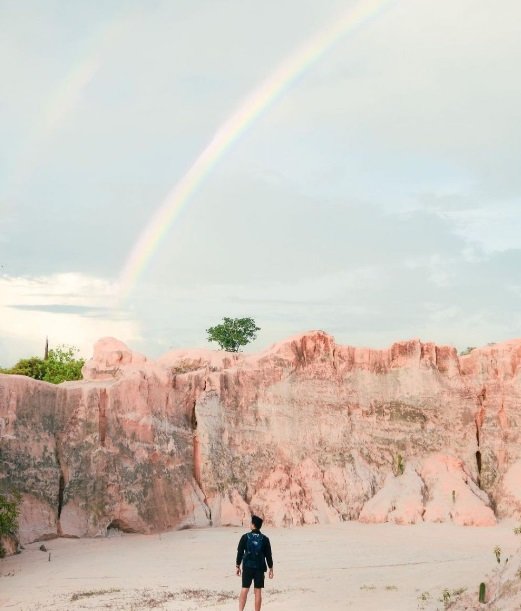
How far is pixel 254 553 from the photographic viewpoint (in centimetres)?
1357

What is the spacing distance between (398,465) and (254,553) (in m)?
17.1

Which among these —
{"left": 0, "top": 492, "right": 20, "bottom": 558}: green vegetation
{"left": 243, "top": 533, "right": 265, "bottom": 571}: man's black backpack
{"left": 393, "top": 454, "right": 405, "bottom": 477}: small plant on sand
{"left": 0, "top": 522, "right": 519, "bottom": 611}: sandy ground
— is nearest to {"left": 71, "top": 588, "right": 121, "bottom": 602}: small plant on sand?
{"left": 0, "top": 522, "right": 519, "bottom": 611}: sandy ground

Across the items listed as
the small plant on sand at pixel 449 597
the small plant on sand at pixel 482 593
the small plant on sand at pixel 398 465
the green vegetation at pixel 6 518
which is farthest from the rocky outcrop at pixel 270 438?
the small plant on sand at pixel 482 593

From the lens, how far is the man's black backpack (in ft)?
44.4

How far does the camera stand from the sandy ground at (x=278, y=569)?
52.5 ft

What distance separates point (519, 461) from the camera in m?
30.2

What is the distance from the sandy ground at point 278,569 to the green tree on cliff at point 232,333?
3270 cm

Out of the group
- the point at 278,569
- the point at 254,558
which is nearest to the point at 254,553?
the point at 254,558

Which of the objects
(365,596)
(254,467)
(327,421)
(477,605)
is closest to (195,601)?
(365,596)

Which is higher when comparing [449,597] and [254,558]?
[254,558]

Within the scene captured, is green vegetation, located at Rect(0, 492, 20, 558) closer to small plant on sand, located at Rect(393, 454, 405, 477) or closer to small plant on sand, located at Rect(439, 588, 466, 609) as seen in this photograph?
small plant on sand, located at Rect(439, 588, 466, 609)

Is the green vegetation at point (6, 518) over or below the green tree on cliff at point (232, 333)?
below

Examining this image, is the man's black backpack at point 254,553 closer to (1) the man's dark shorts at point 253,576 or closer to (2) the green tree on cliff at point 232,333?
(1) the man's dark shorts at point 253,576

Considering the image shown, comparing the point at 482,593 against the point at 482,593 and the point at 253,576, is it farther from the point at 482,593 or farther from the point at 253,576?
the point at 253,576
